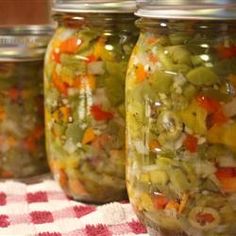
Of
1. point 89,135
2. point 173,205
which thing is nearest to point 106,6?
point 89,135

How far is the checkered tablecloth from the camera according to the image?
2.53ft

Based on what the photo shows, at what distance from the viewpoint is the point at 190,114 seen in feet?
2.15

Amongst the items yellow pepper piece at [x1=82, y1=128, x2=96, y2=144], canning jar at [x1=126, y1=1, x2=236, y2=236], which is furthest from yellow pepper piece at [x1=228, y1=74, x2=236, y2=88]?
yellow pepper piece at [x1=82, y1=128, x2=96, y2=144]

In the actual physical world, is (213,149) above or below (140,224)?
above

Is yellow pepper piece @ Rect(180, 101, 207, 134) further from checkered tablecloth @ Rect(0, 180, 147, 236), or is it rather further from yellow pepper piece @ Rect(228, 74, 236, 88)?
checkered tablecloth @ Rect(0, 180, 147, 236)

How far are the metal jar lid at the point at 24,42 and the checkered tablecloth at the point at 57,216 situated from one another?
19 centimetres

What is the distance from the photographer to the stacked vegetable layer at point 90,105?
2.67ft

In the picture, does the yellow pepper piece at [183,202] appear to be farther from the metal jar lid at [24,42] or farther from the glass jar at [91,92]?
the metal jar lid at [24,42]

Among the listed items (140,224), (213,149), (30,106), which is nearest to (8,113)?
(30,106)

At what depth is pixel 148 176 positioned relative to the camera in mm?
705

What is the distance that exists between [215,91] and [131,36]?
203 millimetres

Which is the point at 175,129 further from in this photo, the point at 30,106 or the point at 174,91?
the point at 30,106

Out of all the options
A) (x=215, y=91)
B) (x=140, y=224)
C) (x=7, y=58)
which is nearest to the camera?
(x=215, y=91)

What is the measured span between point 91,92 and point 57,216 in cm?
16
